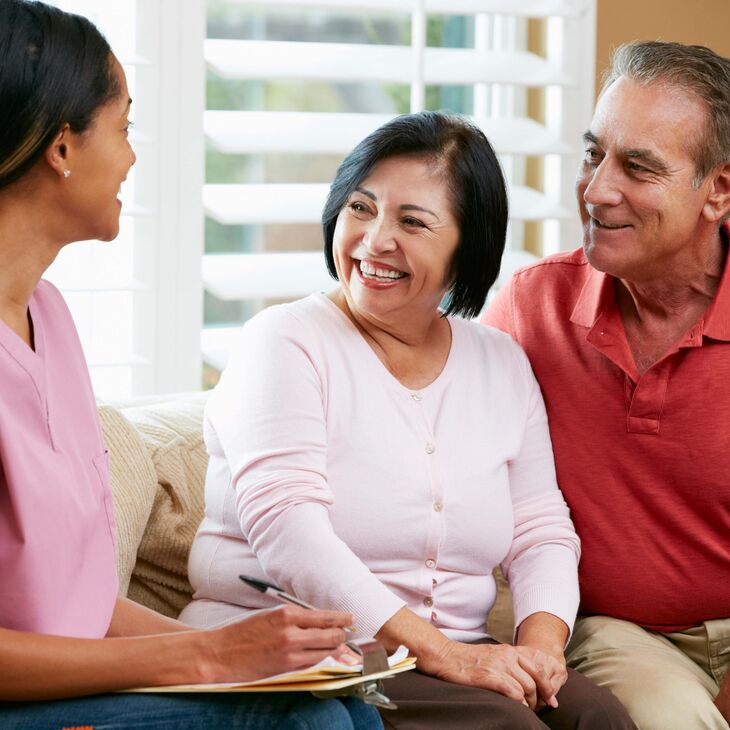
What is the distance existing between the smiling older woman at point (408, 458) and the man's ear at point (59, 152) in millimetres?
507

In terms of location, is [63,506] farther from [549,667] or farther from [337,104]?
[337,104]

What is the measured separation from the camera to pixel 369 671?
4.54 feet

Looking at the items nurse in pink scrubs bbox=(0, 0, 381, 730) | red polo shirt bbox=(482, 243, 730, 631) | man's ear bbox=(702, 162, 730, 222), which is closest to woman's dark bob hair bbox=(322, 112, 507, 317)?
red polo shirt bbox=(482, 243, 730, 631)

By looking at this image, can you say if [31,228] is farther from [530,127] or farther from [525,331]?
[530,127]

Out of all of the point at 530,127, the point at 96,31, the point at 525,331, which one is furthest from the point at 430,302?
the point at 530,127

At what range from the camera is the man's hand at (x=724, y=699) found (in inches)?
74.0

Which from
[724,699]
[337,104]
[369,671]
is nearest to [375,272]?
[369,671]

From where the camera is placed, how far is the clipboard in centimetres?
134

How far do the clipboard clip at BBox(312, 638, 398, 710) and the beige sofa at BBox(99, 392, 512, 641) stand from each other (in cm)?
58

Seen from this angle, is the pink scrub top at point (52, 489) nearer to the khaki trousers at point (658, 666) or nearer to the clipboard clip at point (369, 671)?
the clipboard clip at point (369, 671)

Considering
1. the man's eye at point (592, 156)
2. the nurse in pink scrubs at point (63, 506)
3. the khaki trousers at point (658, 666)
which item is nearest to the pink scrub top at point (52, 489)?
the nurse in pink scrubs at point (63, 506)

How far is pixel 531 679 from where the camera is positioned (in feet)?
5.62

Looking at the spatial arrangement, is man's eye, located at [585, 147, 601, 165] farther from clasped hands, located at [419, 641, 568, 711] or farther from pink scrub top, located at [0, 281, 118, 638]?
pink scrub top, located at [0, 281, 118, 638]

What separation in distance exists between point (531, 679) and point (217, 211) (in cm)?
129
